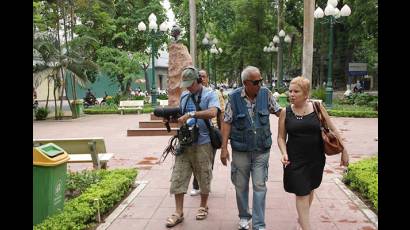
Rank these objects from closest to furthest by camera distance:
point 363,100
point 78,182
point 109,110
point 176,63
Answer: point 78,182 → point 176,63 → point 363,100 → point 109,110

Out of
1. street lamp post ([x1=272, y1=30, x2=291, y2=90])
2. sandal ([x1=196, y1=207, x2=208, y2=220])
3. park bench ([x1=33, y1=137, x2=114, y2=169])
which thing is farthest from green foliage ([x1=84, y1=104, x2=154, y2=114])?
sandal ([x1=196, y1=207, x2=208, y2=220])

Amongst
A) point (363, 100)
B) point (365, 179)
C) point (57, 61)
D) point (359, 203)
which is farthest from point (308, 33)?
point (359, 203)

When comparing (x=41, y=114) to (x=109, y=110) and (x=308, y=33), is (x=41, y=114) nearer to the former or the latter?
(x=109, y=110)

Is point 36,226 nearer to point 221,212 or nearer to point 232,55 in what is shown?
point 221,212

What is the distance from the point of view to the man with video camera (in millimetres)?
4980

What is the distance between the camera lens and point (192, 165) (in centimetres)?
518

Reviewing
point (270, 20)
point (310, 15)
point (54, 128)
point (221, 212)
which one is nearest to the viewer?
point (221, 212)

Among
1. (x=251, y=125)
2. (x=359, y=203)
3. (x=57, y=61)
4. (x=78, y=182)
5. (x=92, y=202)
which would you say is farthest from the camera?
(x=57, y=61)

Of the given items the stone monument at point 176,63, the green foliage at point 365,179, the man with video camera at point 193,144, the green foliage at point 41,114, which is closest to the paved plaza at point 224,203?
the green foliage at point 365,179

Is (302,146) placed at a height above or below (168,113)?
below

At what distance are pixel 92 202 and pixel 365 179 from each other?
3.52 meters
